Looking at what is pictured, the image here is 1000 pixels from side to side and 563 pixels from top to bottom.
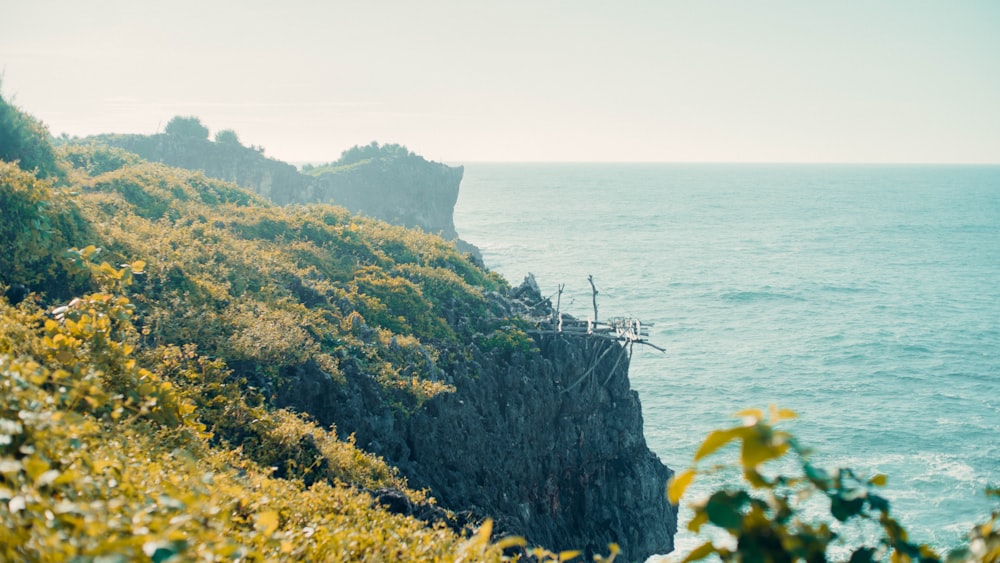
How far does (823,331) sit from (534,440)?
47.4m

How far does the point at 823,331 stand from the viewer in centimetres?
6022

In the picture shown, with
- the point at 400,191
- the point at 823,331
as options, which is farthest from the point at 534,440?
the point at 400,191

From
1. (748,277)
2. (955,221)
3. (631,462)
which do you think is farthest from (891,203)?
(631,462)

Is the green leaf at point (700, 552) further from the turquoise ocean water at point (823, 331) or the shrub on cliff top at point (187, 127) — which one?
the shrub on cliff top at point (187, 127)

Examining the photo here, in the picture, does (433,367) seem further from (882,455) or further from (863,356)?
(863,356)

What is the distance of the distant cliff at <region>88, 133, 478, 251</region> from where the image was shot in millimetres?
55375

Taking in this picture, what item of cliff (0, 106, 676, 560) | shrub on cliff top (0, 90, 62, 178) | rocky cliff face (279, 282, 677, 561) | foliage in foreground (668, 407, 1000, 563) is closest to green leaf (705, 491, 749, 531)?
foliage in foreground (668, 407, 1000, 563)

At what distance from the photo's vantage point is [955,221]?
145 meters

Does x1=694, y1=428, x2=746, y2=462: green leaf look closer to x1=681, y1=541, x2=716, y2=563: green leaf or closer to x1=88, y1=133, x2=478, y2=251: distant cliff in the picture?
x1=681, y1=541, x2=716, y2=563: green leaf

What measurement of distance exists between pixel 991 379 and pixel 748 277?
123 feet

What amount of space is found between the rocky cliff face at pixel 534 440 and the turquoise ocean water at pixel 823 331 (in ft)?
23.0

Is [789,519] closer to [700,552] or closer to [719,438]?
[700,552]

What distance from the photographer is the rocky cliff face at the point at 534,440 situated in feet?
52.6

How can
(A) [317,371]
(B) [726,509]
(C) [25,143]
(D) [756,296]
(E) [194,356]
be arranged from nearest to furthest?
(B) [726,509]
(E) [194,356]
(A) [317,371]
(C) [25,143]
(D) [756,296]
